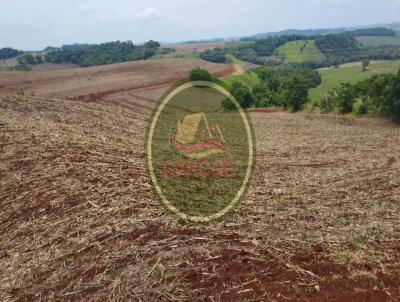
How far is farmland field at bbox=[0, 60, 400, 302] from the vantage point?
6.20m

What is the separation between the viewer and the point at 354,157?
17281mm

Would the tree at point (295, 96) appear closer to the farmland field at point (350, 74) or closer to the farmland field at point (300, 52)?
the farmland field at point (350, 74)

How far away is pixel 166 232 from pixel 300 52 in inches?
6250

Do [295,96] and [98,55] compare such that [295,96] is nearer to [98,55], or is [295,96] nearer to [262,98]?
[262,98]

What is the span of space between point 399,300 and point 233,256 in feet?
8.90

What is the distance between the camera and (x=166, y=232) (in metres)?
7.64

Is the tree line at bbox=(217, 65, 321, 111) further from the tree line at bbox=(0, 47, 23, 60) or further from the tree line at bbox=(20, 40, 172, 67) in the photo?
the tree line at bbox=(0, 47, 23, 60)

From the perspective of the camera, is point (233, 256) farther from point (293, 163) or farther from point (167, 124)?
point (167, 124)

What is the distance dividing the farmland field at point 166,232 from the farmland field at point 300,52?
135 meters

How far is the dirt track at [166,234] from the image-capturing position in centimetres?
619

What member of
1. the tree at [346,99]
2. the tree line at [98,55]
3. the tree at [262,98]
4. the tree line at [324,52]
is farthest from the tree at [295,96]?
the tree line at [98,55]

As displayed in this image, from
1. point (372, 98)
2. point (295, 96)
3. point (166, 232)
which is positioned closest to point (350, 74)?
point (295, 96)

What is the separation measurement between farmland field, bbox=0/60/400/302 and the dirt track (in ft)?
0.09

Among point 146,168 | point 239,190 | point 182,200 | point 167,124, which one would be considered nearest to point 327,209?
point 239,190
